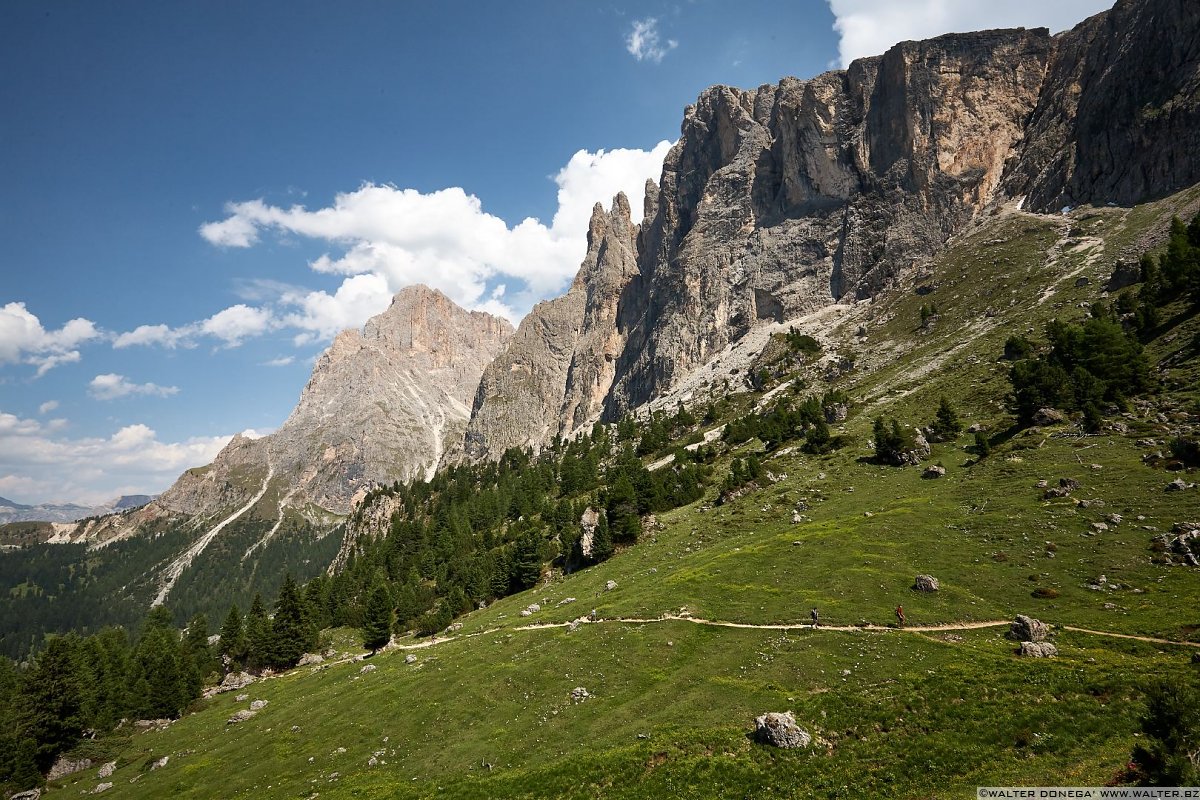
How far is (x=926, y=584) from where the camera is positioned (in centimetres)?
4475

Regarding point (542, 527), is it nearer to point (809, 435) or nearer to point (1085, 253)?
point (809, 435)

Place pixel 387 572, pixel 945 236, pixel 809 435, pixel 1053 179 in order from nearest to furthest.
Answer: pixel 809 435 < pixel 387 572 < pixel 1053 179 < pixel 945 236

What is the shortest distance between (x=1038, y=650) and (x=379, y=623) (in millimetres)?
79695

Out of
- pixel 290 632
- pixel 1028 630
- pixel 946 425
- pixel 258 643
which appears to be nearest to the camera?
pixel 1028 630

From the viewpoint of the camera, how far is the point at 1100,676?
87.5ft

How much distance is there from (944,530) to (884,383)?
7999 cm

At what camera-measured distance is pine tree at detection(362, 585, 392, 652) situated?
8156 cm

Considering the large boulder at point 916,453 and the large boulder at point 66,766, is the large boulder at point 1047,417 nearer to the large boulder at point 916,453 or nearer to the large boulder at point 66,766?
the large boulder at point 916,453

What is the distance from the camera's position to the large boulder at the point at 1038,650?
31.4 m

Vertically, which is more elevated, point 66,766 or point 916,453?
point 916,453

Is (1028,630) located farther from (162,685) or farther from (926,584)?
(162,685)

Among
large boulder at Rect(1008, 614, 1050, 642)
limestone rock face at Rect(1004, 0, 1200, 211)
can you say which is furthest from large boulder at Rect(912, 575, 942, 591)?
limestone rock face at Rect(1004, 0, 1200, 211)

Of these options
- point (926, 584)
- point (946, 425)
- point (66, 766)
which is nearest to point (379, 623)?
point (66, 766)

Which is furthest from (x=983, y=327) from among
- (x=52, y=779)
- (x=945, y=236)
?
(x=52, y=779)
